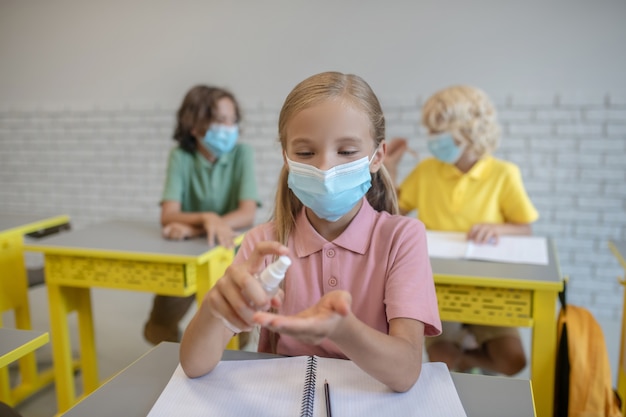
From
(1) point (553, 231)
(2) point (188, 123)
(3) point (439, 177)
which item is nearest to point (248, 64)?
(2) point (188, 123)

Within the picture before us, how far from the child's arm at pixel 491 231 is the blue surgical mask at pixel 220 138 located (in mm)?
1067

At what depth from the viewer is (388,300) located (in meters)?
1.09

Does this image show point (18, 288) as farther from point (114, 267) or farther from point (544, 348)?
point (544, 348)

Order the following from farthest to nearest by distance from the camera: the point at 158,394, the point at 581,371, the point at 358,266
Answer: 1. the point at 581,371
2. the point at 358,266
3. the point at 158,394

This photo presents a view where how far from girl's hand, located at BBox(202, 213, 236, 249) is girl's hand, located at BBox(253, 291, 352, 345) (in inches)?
54.7

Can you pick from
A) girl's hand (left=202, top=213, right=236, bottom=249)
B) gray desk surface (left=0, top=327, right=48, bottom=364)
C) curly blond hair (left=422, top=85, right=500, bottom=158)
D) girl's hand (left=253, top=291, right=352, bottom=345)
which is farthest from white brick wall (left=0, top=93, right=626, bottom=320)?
girl's hand (left=253, top=291, right=352, bottom=345)

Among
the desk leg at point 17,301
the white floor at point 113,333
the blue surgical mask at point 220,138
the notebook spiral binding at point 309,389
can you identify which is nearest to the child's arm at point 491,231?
the white floor at point 113,333

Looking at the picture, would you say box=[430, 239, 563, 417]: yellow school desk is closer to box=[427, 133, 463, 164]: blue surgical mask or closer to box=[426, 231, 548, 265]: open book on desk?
box=[426, 231, 548, 265]: open book on desk

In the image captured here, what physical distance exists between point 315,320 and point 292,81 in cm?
303

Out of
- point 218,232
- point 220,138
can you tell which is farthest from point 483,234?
point 220,138

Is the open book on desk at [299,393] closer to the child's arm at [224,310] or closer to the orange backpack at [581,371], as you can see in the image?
the child's arm at [224,310]

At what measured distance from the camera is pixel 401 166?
12.0 feet

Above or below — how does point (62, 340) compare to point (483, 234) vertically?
below

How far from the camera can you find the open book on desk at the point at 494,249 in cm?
192
